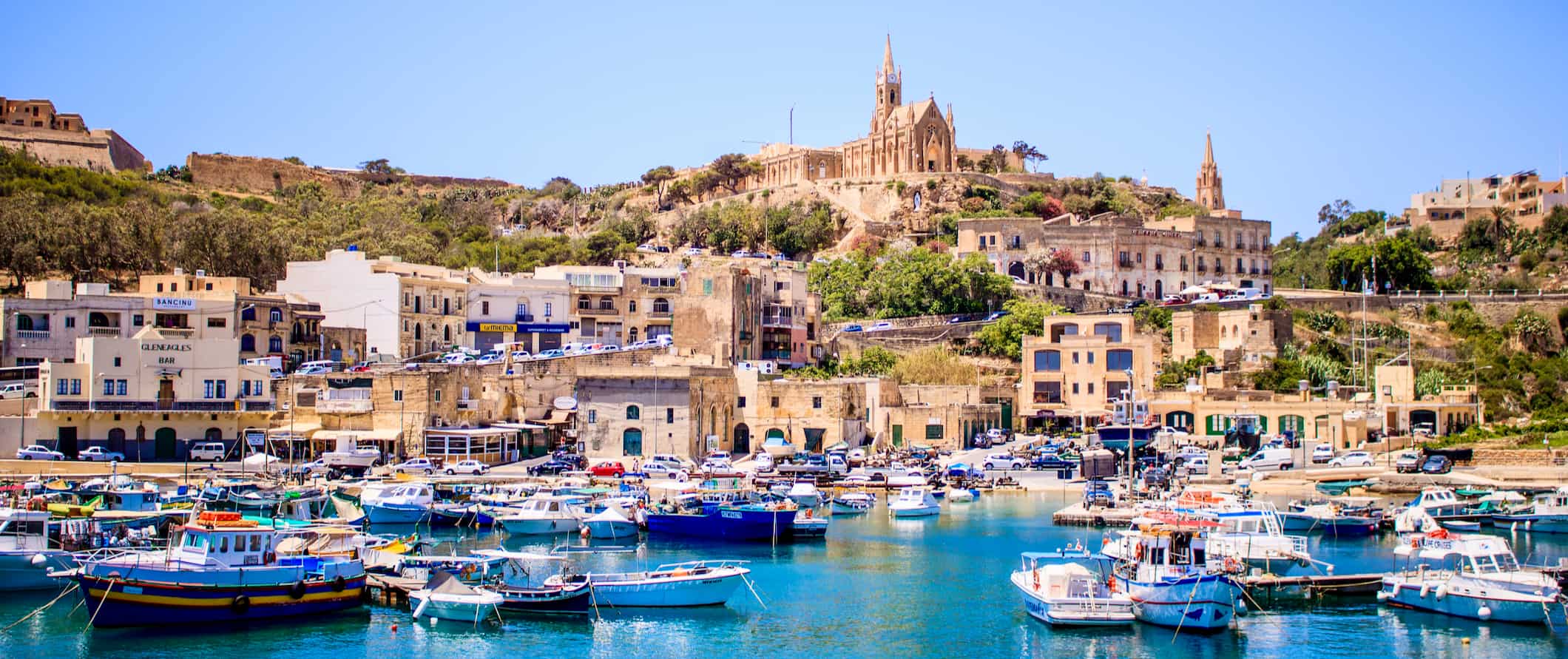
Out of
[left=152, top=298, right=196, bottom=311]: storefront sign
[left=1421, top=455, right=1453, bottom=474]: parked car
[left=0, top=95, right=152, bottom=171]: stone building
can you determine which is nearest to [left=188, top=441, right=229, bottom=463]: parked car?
[left=152, top=298, right=196, bottom=311]: storefront sign

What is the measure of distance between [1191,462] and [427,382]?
1037 inches

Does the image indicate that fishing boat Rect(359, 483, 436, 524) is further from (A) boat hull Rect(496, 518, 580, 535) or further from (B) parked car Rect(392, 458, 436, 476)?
(B) parked car Rect(392, 458, 436, 476)

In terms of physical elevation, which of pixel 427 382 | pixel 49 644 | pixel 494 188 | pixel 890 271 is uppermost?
pixel 494 188

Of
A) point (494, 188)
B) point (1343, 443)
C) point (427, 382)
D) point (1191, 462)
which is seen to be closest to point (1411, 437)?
point (1343, 443)

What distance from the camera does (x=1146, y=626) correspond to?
31.1m

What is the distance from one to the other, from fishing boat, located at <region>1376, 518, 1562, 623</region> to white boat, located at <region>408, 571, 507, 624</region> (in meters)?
18.3

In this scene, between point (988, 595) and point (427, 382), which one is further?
point (427, 382)

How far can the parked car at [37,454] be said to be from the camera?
4906 centimetres

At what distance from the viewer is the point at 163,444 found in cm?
5256

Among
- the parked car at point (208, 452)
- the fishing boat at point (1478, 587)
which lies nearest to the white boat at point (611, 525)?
the parked car at point (208, 452)

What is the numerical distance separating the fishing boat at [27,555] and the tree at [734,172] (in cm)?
8528

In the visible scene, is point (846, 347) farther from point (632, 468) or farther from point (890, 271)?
point (632, 468)

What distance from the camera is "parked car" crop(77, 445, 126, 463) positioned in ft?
164

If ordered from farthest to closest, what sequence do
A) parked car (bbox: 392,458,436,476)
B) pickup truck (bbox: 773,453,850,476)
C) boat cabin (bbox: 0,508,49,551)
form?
pickup truck (bbox: 773,453,850,476) → parked car (bbox: 392,458,436,476) → boat cabin (bbox: 0,508,49,551)
